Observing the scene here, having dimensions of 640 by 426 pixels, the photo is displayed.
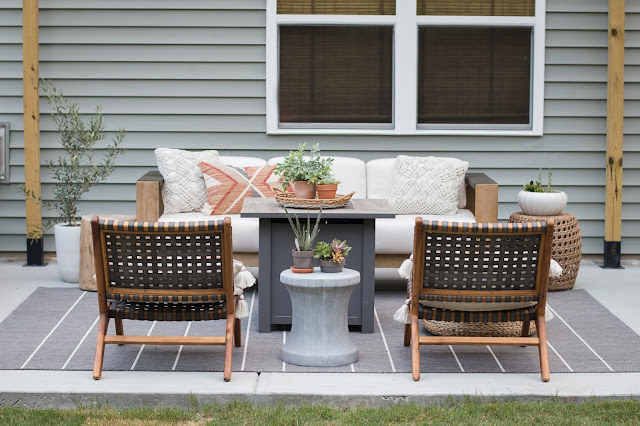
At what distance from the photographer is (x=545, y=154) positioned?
6.97 m

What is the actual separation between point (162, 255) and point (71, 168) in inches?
120

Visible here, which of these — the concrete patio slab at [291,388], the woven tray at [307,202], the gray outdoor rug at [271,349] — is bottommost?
the concrete patio slab at [291,388]

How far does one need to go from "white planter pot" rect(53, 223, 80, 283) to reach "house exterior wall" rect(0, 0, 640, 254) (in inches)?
29.4

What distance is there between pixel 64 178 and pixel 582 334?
364 cm

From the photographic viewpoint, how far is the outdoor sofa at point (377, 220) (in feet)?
19.1

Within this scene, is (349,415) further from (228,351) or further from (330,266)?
(330,266)

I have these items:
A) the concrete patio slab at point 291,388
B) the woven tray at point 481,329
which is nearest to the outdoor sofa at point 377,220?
the woven tray at point 481,329

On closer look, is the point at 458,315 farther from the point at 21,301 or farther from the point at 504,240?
the point at 21,301

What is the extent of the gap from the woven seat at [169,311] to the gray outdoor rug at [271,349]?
9.7 inches

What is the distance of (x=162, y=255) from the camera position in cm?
402

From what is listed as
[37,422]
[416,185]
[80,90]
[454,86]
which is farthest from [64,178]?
[37,422]

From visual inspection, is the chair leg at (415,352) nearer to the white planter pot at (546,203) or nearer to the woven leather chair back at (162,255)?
the woven leather chair back at (162,255)

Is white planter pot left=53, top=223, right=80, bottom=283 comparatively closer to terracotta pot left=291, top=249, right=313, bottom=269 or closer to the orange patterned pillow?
the orange patterned pillow

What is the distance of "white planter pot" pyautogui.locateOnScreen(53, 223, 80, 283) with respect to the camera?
613 cm
